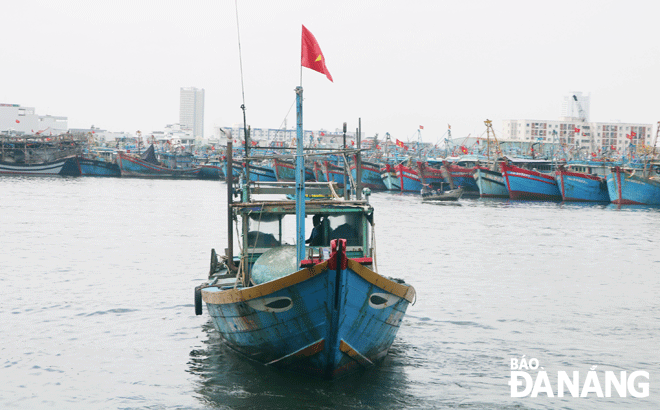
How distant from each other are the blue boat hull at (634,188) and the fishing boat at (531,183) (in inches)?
301

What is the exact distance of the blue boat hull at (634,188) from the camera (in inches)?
2874

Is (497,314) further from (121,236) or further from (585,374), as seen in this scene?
(121,236)

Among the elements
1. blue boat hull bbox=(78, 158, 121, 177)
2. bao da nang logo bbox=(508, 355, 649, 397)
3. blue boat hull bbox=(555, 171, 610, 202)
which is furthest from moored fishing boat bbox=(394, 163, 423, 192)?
bao da nang logo bbox=(508, 355, 649, 397)

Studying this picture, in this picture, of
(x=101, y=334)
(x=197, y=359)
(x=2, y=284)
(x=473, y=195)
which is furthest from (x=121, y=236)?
(x=473, y=195)

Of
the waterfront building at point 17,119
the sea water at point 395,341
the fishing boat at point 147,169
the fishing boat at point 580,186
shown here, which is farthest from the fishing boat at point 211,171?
the sea water at point 395,341

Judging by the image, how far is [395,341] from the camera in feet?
54.1

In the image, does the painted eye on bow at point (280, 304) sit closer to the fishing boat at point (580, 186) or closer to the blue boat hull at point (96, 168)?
→ the fishing boat at point (580, 186)

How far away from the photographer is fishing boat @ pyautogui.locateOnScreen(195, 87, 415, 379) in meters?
11.8

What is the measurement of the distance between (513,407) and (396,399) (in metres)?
2.25

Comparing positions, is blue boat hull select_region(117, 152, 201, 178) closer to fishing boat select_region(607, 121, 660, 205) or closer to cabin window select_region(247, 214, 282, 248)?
fishing boat select_region(607, 121, 660, 205)

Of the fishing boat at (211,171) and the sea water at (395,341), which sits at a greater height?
the fishing boat at (211,171)

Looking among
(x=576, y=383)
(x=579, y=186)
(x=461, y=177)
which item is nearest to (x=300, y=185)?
(x=576, y=383)

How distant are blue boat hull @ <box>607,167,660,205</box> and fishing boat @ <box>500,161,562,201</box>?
766 centimetres

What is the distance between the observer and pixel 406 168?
324 feet
